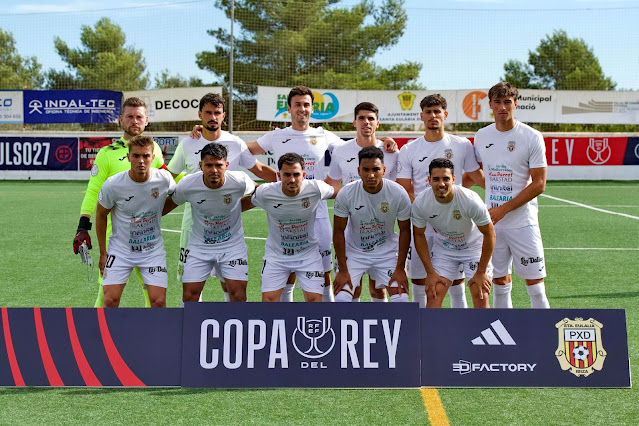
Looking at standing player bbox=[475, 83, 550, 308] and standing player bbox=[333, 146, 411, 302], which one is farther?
standing player bbox=[475, 83, 550, 308]

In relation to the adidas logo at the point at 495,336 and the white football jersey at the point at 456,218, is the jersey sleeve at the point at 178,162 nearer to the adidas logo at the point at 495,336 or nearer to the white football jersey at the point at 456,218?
the white football jersey at the point at 456,218

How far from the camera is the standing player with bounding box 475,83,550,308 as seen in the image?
20.3ft

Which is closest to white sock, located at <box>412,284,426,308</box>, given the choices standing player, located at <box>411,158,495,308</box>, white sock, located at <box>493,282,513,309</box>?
standing player, located at <box>411,158,495,308</box>

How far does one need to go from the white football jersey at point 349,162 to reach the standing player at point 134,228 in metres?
1.56

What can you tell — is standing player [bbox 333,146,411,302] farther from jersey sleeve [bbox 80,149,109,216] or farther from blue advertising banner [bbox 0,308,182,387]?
jersey sleeve [bbox 80,149,109,216]

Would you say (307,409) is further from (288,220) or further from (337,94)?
(337,94)

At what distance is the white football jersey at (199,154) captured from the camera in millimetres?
6668

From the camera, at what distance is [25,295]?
318 inches

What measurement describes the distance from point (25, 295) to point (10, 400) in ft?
11.4

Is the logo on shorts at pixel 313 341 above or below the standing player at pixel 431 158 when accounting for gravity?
below

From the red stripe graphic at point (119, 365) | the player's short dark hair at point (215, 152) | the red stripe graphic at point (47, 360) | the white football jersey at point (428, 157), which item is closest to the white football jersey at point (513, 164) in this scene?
the white football jersey at point (428, 157)

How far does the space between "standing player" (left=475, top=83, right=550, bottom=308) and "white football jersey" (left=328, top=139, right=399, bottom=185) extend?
32.0 inches

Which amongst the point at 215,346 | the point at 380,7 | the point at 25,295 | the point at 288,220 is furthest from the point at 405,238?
the point at 380,7

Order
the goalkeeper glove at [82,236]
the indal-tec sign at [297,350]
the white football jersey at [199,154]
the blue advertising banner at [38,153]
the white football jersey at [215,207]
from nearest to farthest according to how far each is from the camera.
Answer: the indal-tec sign at [297,350] < the white football jersey at [215,207] < the goalkeeper glove at [82,236] < the white football jersey at [199,154] < the blue advertising banner at [38,153]
